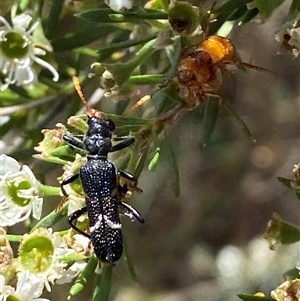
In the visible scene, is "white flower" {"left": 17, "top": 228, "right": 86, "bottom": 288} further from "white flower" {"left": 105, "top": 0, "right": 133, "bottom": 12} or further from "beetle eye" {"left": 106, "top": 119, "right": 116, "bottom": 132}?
"white flower" {"left": 105, "top": 0, "right": 133, "bottom": 12}

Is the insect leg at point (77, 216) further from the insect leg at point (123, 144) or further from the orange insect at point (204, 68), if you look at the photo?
the orange insect at point (204, 68)

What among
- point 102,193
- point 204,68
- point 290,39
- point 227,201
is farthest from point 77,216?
point 227,201

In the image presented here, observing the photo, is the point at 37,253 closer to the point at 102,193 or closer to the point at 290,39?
the point at 102,193

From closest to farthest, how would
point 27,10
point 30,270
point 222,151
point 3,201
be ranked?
point 30,270 → point 3,201 → point 27,10 → point 222,151

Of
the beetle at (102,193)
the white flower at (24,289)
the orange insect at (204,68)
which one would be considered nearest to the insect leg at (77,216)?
the beetle at (102,193)

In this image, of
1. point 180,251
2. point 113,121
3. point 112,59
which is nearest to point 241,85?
point 180,251

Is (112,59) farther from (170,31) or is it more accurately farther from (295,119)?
(295,119)
